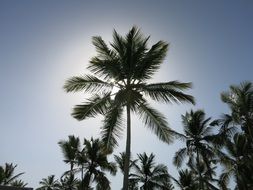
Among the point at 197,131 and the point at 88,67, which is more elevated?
the point at 197,131

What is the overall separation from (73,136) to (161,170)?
1125 cm

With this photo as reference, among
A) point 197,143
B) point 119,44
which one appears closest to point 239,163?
point 197,143

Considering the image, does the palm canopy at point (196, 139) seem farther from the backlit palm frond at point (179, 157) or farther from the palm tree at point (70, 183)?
the palm tree at point (70, 183)

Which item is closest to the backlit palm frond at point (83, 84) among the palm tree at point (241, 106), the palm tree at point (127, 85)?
the palm tree at point (127, 85)

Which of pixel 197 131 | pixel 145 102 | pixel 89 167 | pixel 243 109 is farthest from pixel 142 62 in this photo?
pixel 89 167

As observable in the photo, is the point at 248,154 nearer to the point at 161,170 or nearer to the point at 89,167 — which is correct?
the point at 161,170

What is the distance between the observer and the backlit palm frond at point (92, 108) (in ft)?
46.0

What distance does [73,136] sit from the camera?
35.7 m

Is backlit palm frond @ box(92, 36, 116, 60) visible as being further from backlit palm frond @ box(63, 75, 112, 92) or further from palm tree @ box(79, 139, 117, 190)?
palm tree @ box(79, 139, 117, 190)

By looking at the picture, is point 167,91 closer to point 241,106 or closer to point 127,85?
point 127,85

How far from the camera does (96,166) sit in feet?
104

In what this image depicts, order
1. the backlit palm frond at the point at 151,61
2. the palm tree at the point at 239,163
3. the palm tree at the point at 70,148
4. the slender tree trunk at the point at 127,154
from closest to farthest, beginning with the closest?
the slender tree trunk at the point at 127,154 < the backlit palm frond at the point at 151,61 < the palm tree at the point at 239,163 < the palm tree at the point at 70,148

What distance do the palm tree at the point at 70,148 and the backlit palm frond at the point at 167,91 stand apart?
22.5m

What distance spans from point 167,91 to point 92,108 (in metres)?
3.71
